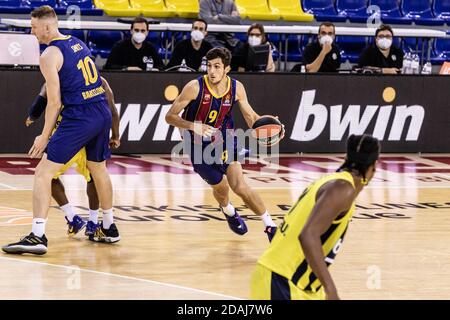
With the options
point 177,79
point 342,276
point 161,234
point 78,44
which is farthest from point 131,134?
point 342,276

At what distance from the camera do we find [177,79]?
16.0 m

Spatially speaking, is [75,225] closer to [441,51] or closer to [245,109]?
[245,109]

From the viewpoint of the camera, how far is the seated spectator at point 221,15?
689 inches

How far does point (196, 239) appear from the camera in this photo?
1048cm

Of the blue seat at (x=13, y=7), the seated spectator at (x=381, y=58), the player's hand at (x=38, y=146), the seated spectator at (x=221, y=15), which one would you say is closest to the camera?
the player's hand at (x=38, y=146)

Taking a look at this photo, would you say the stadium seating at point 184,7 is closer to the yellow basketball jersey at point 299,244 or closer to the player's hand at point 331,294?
the yellow basketball jersey at point 299,244

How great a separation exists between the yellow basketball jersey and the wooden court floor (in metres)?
2.46

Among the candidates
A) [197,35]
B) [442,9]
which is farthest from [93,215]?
[442,9]

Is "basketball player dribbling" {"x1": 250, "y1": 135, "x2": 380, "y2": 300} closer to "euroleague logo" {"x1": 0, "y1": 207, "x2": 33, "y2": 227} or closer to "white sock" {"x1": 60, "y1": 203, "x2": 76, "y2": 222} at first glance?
"white sock" {"x1": 60, "y1": 203, "x2": 76, "y2": 222}

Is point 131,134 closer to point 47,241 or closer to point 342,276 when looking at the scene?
point 47,241

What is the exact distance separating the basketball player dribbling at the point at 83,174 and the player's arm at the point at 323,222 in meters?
4.78

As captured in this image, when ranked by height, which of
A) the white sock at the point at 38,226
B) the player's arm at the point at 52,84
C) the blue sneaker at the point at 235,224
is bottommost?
the blue sneaker at the point at 235,224

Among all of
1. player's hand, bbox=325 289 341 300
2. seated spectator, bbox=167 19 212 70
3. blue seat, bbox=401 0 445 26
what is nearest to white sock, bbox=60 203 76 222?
player's hand, bbox=325 289 341 300

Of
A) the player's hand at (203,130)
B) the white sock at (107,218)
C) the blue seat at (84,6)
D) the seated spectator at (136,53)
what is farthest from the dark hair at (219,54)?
the blue seat at (84,6)
